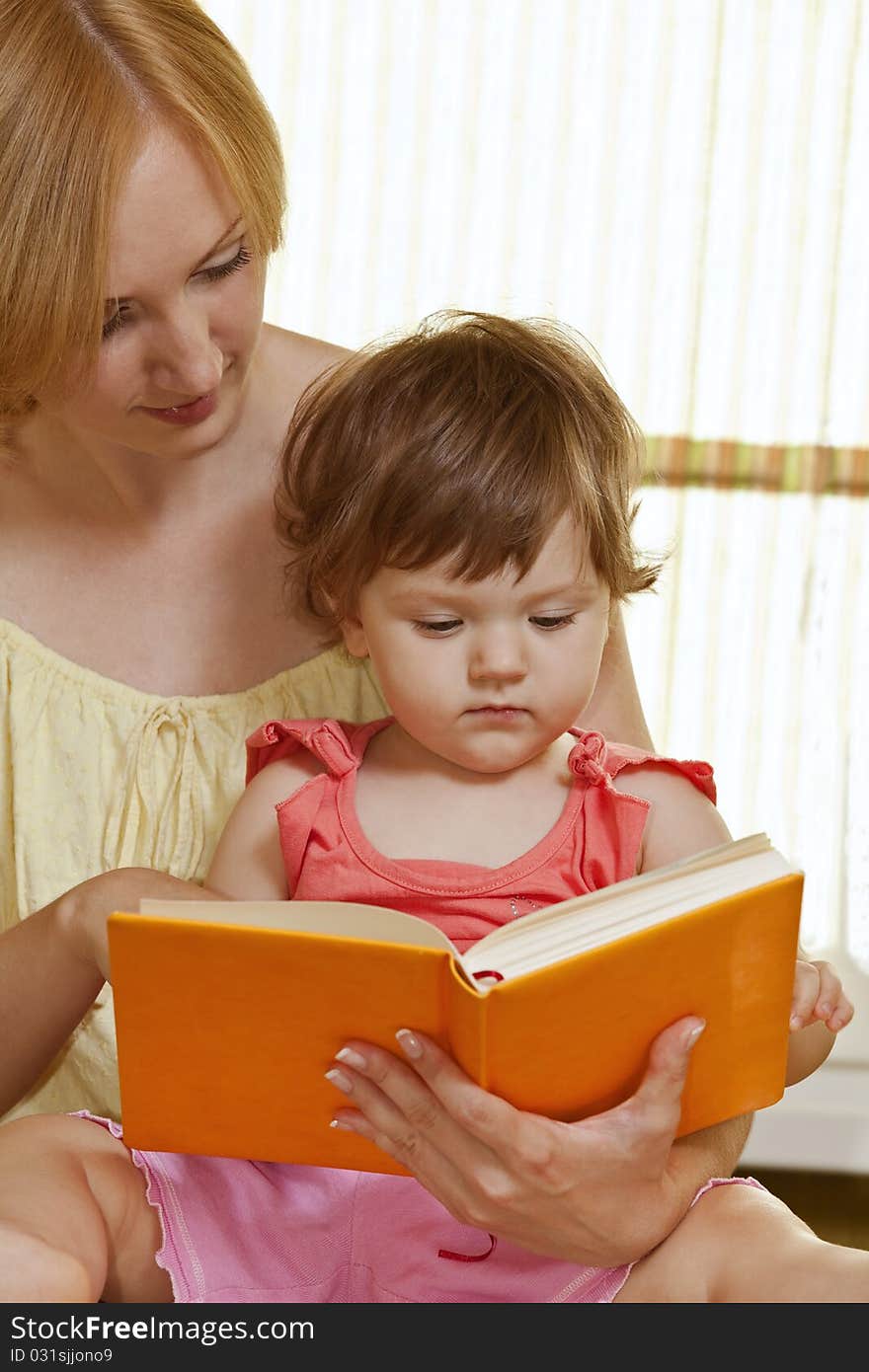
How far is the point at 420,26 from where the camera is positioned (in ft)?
8.50

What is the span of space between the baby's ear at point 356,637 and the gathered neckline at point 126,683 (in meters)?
0.21

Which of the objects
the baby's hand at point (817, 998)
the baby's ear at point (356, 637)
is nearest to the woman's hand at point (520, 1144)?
the baby's hand at point (817, 998)

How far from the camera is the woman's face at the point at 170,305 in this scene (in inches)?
53.1

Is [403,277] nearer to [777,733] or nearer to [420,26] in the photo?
[420,26]

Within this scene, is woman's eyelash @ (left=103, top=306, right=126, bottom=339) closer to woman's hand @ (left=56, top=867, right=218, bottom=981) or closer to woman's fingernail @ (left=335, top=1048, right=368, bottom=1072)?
woman's hand @ (left=56, top=867, right=218, bottom=981)

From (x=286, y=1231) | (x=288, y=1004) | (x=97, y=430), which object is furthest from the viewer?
(x=97, y=430)

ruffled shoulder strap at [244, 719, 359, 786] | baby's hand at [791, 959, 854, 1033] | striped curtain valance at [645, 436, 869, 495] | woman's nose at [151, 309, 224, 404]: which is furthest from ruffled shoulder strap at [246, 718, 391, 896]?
striped curtain valance at [645, 436, 869, 495]

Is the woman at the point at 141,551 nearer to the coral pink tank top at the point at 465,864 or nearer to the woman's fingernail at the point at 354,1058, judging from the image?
the woman's fingernail at the point at 354,1058

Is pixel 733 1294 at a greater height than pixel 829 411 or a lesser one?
lesser

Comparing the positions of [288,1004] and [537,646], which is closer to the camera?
[288,1004]

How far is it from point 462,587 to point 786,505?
147 centimetres

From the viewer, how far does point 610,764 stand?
145cm

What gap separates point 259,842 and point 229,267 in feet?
1.73
